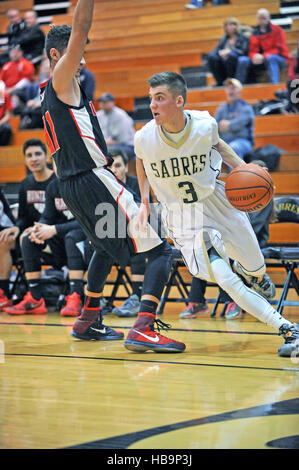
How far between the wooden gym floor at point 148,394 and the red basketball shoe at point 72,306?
129cm

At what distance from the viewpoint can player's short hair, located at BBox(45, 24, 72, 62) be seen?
4000 mm

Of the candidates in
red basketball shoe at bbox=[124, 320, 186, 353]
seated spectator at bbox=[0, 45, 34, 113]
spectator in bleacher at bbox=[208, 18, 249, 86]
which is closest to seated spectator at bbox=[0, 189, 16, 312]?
red basketball shoe at bbox=[124, 320, 186, 353]

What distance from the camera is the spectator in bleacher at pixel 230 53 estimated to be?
33.7ft

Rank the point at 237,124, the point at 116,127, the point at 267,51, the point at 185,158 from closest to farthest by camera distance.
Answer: the point at 185,158
the point at 237,124
the point at 116,127
the point at 267,51

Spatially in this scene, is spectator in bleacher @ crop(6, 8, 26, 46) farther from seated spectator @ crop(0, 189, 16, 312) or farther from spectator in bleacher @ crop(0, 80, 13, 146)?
seated spectator @ crop(0, 189, 16, 312)

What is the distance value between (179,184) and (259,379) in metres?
1.40

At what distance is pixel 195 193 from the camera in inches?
163

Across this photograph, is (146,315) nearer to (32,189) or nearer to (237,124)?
(32,189)

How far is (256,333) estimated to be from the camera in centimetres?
492

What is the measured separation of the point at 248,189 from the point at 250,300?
2.21ft

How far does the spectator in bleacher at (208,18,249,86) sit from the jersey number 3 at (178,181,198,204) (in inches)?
262

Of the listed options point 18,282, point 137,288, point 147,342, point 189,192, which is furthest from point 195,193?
point 18,282
